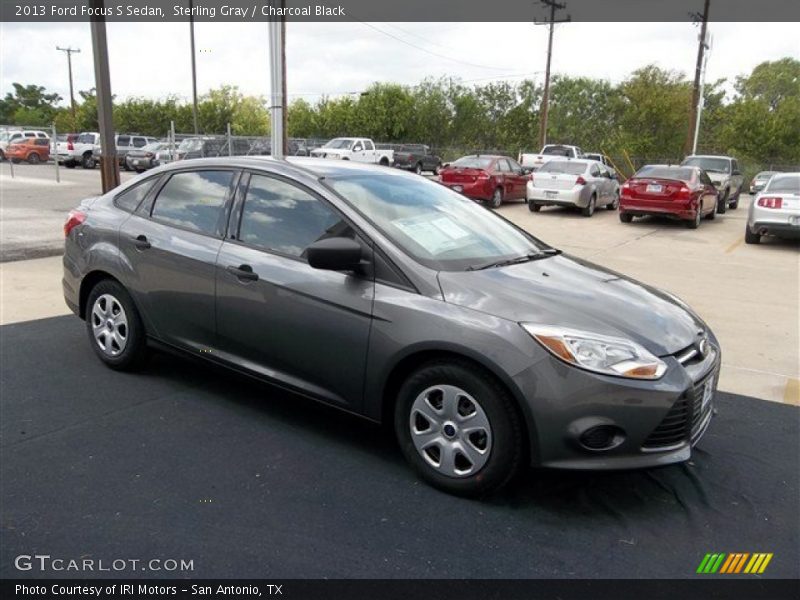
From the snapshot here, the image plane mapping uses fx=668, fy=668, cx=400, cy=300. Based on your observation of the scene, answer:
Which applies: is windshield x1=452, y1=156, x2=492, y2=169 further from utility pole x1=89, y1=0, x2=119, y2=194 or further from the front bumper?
the front bumper

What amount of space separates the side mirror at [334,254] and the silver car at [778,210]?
11772 mm

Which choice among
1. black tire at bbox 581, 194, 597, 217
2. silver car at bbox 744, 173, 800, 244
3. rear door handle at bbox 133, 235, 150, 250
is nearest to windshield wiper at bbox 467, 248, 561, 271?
rear door handle at bbox 133, 235, 150, 250

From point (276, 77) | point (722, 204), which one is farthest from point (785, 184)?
point (276, 77)

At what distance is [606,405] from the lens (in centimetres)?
295

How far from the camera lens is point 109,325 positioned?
4.75 m

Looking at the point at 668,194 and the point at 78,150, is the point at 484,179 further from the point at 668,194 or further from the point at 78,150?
the point at 78,150

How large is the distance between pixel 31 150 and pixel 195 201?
36.0m

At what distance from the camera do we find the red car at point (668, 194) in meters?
15.4

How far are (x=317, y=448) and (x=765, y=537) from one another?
7.47 ft

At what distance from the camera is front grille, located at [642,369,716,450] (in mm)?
3035

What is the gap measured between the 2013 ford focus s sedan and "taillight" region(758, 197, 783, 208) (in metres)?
10.4

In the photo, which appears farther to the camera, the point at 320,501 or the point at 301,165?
the point at 301,165
